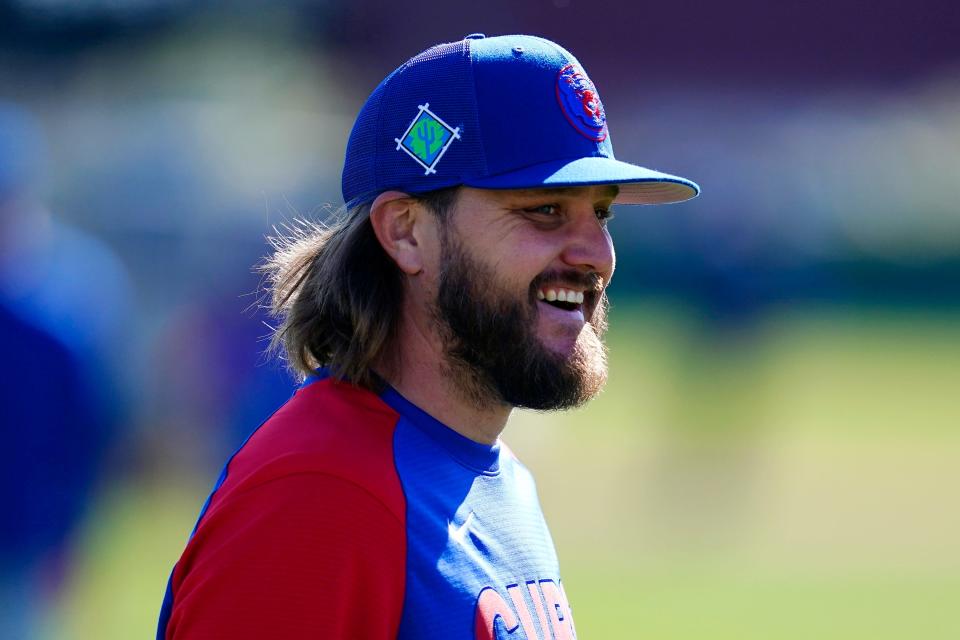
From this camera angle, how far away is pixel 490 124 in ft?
6.82

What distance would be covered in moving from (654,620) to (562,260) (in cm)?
472

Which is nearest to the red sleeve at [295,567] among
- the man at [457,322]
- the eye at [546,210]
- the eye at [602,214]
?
the man at [457,322]

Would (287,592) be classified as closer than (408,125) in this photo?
Yes

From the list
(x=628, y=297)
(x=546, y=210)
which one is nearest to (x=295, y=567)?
(x=546, y=210)

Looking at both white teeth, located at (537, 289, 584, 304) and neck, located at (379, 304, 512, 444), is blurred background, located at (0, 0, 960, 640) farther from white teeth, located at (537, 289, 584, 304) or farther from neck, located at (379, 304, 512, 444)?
white teeth, located at (537, 289, 584, 304)

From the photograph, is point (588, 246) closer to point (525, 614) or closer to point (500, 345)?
point (500, 345)

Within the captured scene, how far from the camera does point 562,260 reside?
2.12 m

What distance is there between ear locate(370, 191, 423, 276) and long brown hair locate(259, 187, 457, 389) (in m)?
0.04

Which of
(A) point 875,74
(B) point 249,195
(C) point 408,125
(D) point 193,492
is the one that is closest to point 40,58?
(B) point 249,195

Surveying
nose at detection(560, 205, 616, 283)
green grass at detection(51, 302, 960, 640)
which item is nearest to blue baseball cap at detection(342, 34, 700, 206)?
nose at detection(560, 205, 616, 283)

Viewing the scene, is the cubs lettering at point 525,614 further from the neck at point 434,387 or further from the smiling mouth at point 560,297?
→ the smiling mouth at point 560,297

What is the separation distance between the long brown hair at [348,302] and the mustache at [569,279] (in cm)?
22

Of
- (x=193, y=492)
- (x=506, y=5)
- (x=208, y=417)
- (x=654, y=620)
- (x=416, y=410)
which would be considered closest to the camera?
(x=416, y=410)

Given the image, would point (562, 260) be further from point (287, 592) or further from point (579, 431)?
point (579, 431)
